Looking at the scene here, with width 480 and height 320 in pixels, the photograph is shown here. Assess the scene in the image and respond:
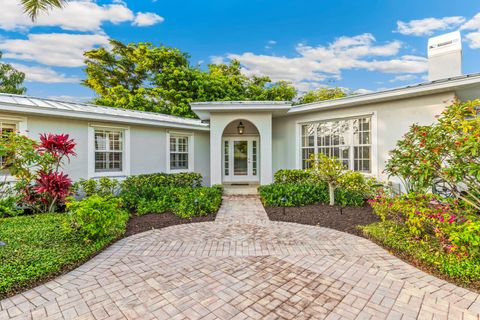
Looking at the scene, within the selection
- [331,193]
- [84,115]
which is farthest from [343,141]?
[84,115]

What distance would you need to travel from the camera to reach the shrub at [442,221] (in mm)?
3338

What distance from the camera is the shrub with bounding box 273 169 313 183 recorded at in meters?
8.63

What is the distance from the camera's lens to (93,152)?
8102 mm

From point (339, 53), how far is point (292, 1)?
237 inches

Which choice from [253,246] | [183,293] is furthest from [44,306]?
[253,246]

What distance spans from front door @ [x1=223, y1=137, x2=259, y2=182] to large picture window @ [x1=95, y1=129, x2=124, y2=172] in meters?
4.61

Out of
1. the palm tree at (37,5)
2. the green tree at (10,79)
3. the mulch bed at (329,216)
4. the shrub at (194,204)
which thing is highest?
the green tree at (10,79)

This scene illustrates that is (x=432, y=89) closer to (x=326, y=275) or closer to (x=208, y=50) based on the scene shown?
(x=326, y=275)

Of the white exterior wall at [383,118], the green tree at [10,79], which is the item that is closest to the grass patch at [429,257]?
the white exterior wall at [383,118]

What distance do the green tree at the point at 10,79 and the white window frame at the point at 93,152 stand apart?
1692 cm

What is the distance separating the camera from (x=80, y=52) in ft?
67.8

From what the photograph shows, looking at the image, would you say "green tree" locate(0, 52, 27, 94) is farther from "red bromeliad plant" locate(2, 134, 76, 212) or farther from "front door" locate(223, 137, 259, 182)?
"front door" locate(223, 137, 259, 182)

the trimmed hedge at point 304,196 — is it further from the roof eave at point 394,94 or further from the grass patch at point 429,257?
the roof eave at point 394,94

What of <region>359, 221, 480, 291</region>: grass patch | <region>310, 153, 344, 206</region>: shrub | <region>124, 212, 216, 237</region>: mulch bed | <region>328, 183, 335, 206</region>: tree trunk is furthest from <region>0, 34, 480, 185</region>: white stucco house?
<region>359, 221, 480, 291</region>: grass patch
